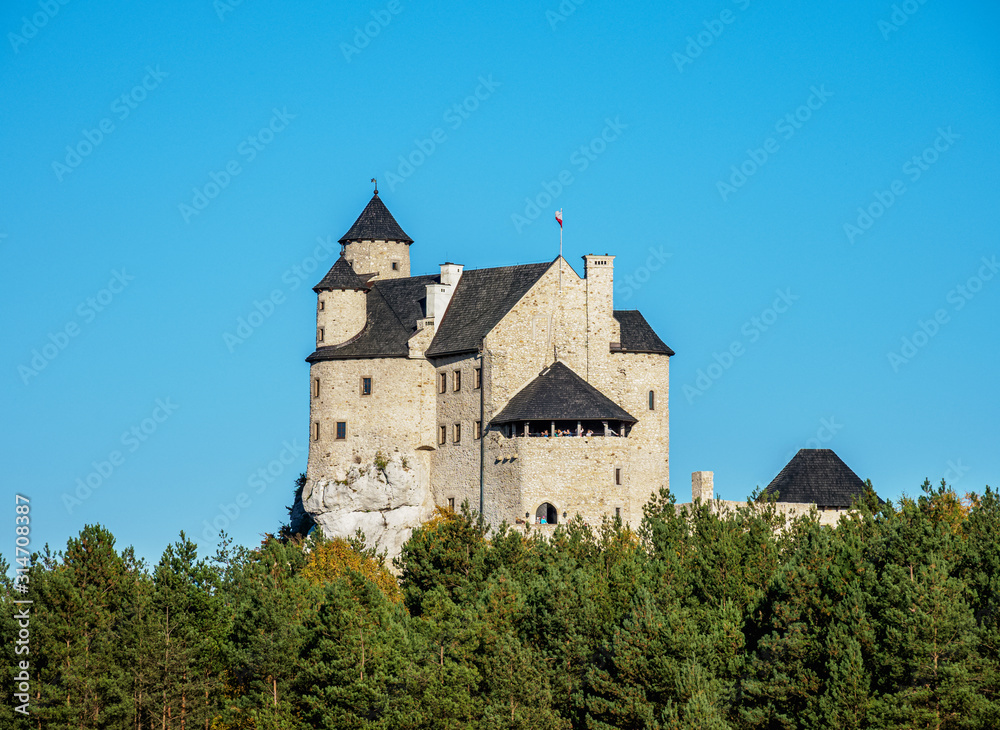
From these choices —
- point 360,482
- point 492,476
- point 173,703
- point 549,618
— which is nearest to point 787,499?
point 492,476

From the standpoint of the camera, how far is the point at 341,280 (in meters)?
93.6

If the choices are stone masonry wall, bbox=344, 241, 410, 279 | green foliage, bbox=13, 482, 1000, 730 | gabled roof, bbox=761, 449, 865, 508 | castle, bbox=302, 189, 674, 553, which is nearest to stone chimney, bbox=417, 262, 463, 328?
castle, bbox=302, 189, 674, 553

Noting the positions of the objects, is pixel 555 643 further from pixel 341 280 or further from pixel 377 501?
pixel 341 280

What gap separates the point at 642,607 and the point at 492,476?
2461 cm

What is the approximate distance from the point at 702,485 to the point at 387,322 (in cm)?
1708

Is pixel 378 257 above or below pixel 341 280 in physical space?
above

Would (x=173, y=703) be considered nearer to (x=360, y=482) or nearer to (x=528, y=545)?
(x=528, y=545)

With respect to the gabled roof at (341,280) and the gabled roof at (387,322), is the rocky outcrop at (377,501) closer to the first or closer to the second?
the gabled roof at (387,322)

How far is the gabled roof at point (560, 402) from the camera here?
84.9m

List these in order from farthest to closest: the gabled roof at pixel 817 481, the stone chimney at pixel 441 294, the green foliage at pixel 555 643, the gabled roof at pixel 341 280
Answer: the gabled roof at pixel 341 280, the stone chimney at pixel 441 294, the gabled roof at pixel 817 481, the green foliage at pixel 555 643

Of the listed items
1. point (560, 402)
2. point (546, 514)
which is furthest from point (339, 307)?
point (546, 514)

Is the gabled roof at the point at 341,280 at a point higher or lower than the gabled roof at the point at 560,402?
higher

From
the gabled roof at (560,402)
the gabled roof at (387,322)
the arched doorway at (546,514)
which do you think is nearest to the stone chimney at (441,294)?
the gabled roof at (387,322)

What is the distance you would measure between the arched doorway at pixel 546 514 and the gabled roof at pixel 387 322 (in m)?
10.9
